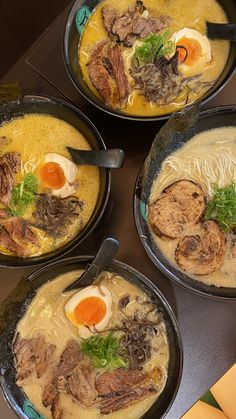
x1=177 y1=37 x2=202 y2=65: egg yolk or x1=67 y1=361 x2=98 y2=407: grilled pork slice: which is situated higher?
x1=177 y1=37 x2=202 y2=65: egg yolk

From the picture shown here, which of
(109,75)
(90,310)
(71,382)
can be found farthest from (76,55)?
(71,382)

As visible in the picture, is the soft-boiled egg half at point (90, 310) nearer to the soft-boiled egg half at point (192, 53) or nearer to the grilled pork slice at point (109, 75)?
the grilled pork slice at point (109, 75)

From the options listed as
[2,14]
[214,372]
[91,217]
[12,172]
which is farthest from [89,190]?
[2,14]

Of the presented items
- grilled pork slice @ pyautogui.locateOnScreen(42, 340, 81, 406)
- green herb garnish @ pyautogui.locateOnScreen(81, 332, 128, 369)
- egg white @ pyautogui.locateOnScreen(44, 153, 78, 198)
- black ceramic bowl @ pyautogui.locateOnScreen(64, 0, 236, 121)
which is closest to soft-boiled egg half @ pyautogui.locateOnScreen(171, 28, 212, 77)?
black ceramic bowl @ pyautogui.locateOnScreen(64, 0, 236, 121)

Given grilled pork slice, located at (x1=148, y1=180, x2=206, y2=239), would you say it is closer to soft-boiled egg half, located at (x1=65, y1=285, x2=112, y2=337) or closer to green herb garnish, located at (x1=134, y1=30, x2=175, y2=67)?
soft-boiled egg half, located at (x1=65, y1=285, x2=112, y2=337)

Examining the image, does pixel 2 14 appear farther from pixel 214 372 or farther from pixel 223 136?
pixel 214 372
